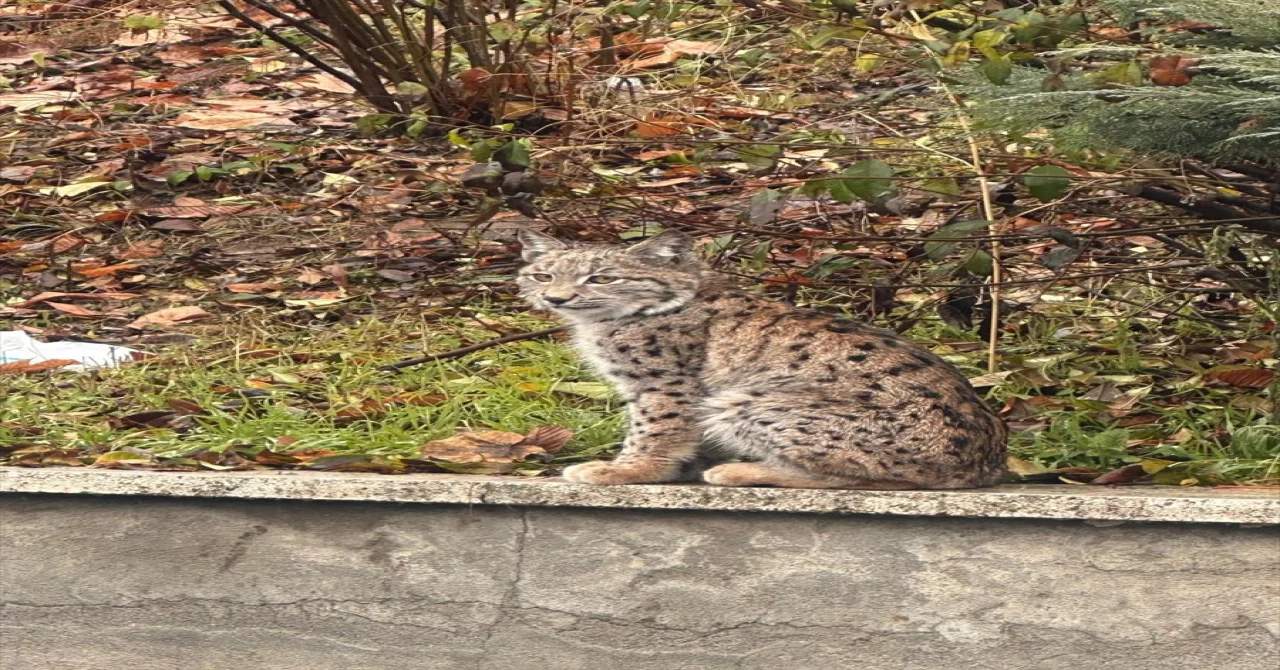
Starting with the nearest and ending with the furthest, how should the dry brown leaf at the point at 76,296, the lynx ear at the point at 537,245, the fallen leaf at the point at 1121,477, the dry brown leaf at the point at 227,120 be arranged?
1. the fallen leaf at the point at 1121,477
2. the lynx ear at the point at 537,245
3. the dry brown leaf at the point at 76,296
4. the dry brown leaf at the point at 227,120

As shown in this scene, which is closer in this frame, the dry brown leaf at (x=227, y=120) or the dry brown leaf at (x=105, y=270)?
the dry brown leaf at (x=105, y=270)

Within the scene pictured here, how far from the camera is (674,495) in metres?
4.11

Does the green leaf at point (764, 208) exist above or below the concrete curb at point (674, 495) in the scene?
above

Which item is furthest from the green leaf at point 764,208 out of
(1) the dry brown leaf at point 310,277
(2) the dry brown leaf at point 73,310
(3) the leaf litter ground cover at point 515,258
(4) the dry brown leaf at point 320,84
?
(4) the dry brown leaf at point 320,84

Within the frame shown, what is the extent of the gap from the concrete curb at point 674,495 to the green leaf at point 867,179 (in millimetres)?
1119

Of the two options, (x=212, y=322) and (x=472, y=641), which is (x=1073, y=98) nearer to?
(x=472, y=641)

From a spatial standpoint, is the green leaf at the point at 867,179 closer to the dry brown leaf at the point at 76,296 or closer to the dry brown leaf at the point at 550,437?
the dry brown leaf at the point at 550,437

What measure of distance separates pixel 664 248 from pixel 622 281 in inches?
6.5

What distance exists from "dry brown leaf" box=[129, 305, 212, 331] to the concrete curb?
206 cm

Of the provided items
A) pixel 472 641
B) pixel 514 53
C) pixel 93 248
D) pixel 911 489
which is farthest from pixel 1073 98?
pixel 93 248

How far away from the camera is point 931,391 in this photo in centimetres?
441

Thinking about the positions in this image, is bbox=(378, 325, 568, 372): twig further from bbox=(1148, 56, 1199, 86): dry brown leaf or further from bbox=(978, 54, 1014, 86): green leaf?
bbox=(1148, 56, 1199, 86): dry brown leaf

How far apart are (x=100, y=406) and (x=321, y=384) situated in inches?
28.3

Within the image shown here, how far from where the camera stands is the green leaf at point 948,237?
197 inches
